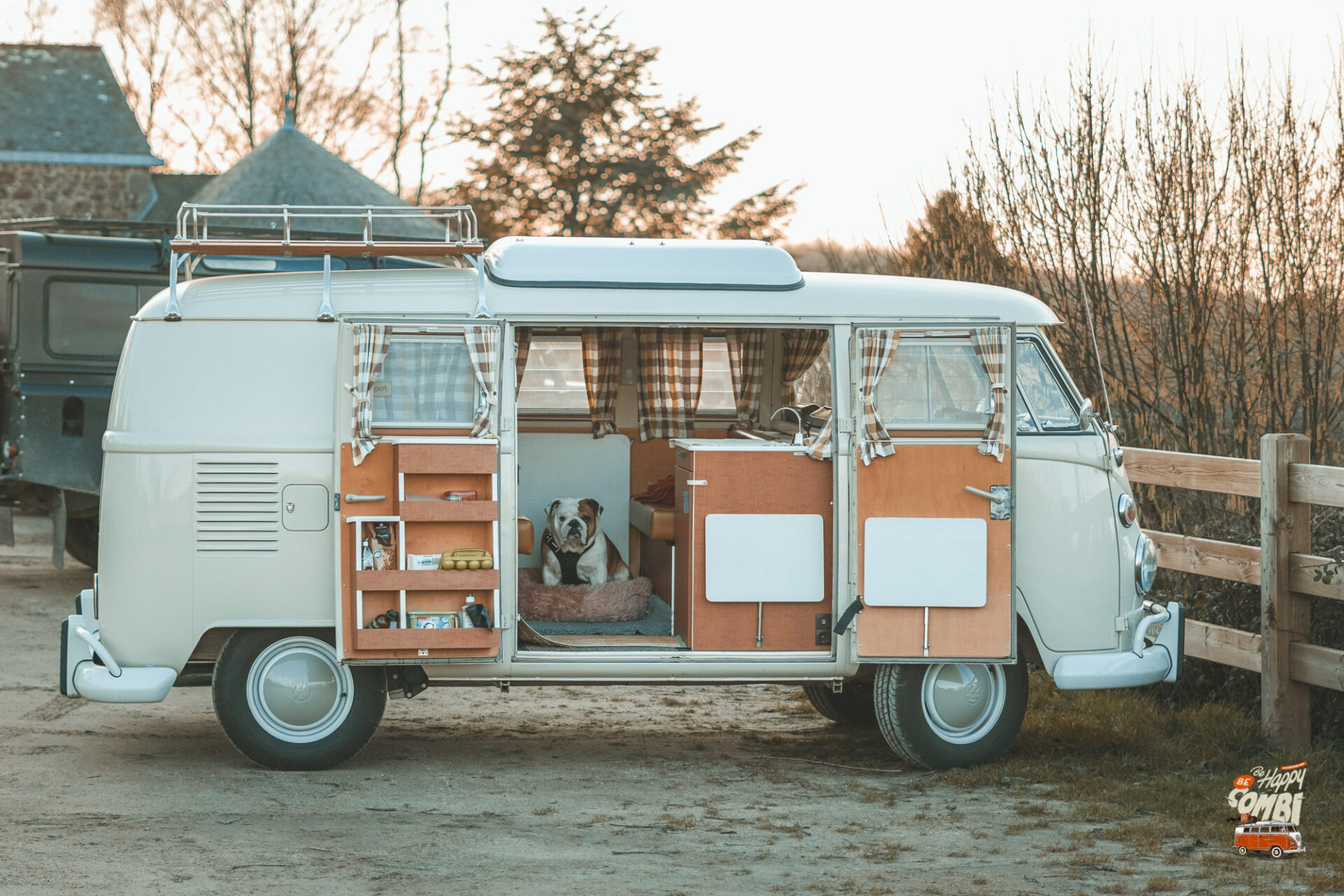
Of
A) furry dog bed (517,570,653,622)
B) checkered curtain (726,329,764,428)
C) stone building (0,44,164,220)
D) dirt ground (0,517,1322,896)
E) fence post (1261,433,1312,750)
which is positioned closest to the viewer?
dirt ground (0,517,1322,896)

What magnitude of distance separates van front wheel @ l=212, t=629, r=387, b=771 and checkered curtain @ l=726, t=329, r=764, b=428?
9.32 feet

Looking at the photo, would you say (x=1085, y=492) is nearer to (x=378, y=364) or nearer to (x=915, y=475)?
(x=915, y=475)

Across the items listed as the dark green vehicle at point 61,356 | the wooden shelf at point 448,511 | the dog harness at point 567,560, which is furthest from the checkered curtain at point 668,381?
the dark green vehicle at point 61,356

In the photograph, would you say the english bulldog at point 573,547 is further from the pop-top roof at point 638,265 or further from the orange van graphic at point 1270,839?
the orange van graphic at point 1270,839

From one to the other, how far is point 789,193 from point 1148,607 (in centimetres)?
2973

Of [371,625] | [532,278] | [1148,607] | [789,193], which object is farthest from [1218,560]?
[789,193]

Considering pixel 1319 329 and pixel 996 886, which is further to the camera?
pixel 1319 329

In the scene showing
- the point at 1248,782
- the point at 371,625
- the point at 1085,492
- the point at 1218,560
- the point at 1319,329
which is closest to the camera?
the point at 1248,782

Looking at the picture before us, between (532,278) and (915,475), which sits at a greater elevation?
(532,278)

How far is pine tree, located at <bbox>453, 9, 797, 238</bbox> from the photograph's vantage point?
34188 mm

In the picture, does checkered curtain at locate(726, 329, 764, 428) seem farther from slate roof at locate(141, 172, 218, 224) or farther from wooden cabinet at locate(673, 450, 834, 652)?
slate roof at locate(141, 172, 218, 224)

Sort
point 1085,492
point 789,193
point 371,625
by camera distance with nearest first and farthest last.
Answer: point 371,625
point 1085,492
point 789,193

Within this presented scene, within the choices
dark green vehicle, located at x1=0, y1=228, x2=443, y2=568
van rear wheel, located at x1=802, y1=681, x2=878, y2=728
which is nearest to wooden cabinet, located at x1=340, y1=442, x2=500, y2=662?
van rear wheel, located at x1=802, y1=681, x2=878, y2=728

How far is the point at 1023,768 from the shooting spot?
675 cm
